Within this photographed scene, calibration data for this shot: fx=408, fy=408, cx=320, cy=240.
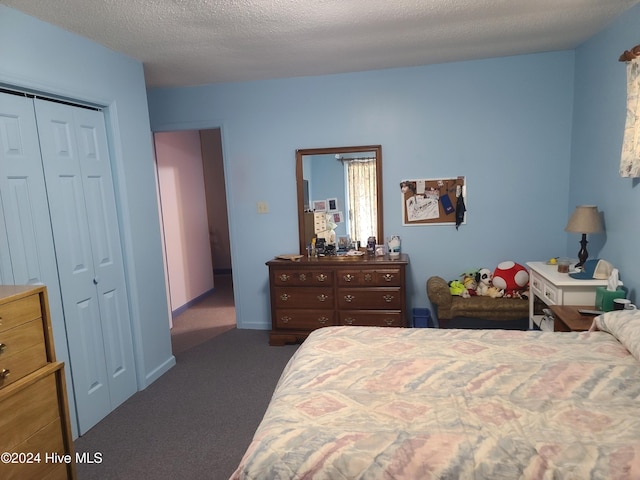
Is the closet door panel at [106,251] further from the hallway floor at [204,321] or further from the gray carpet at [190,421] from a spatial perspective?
the hallway floor at [204,321]

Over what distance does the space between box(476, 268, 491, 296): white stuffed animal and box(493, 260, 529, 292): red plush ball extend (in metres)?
0.06

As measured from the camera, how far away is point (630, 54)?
238 centimetres

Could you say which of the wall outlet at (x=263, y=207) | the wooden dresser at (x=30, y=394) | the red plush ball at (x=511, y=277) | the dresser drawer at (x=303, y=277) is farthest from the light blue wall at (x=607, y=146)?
the wooden dresser at (x=30, y=394)

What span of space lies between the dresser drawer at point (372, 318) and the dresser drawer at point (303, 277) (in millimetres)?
335

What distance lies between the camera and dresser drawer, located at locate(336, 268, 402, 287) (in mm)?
3510

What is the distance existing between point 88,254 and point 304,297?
1779 millimetres

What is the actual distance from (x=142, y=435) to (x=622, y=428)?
244cm

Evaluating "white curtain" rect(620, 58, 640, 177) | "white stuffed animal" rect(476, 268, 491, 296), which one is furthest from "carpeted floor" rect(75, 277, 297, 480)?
"white curtain" rect(620, 58, 640, 177)

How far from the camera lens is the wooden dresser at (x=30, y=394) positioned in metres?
1.59

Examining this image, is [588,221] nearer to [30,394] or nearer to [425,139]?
[425,139]

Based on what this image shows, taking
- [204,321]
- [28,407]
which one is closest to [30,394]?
[28,407]

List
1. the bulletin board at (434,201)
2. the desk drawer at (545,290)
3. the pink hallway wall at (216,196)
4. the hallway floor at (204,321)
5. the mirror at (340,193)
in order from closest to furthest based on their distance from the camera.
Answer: the desk drawer at (545,290), the bulletin board at (434,201), the mirror at (340,193), the hallway floor at (204,321), the pink hallway wall at (216,196)

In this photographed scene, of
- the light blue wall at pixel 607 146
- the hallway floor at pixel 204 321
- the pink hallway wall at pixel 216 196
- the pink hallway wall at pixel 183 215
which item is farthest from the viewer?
the pink hallway wall at pixel 216 196

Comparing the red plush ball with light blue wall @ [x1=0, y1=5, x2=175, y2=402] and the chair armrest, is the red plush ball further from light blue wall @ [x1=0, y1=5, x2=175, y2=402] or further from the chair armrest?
light blue wall @ [x1=0, y1=5, x2=175, y2=402]
